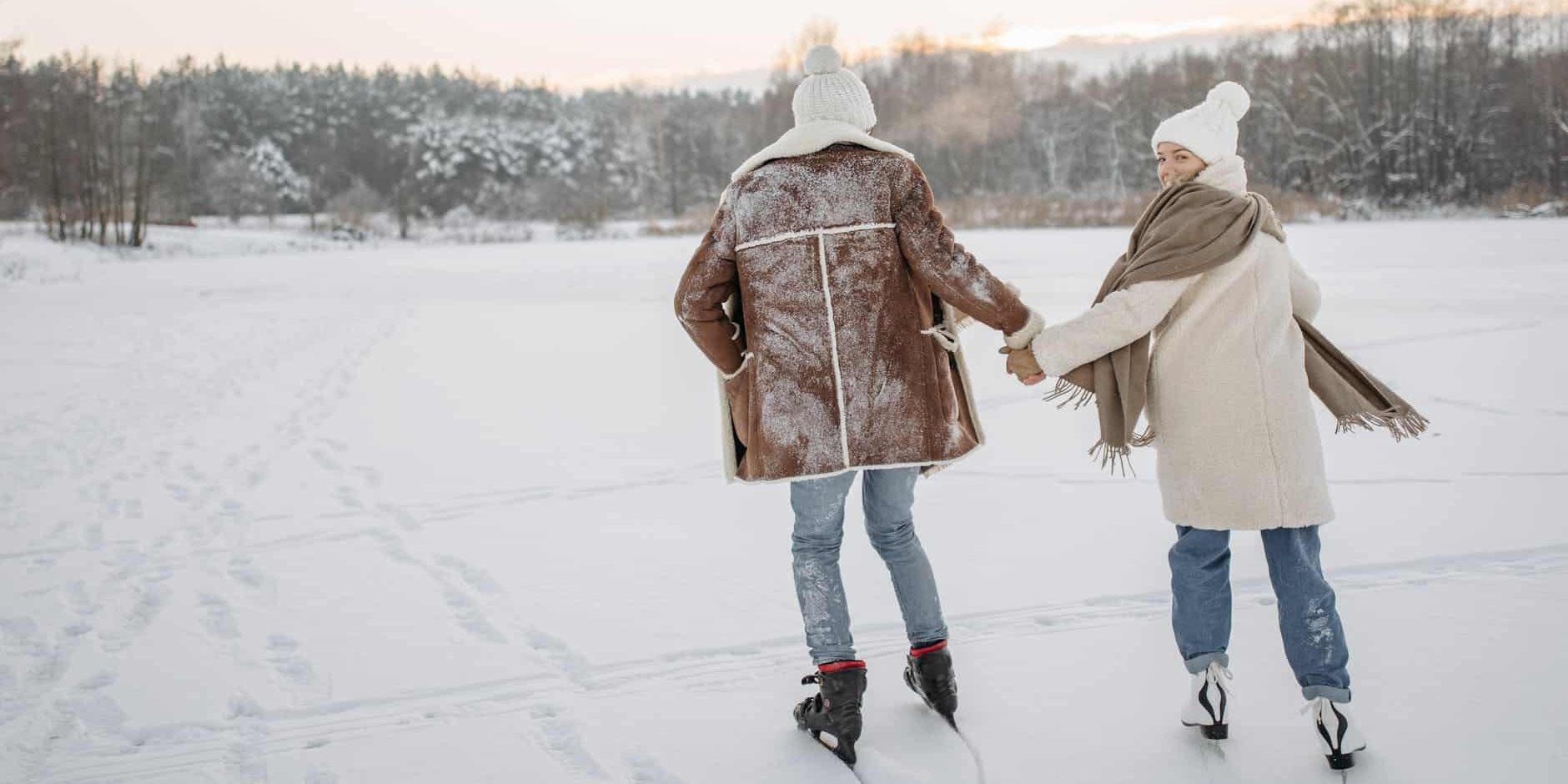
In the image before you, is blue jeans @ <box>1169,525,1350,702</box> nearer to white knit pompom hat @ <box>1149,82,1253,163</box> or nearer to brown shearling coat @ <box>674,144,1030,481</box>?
brown shearling coat @ <box>674,144,1030,481</box>

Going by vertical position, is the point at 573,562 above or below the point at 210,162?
below

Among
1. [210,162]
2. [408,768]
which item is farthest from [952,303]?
[210,162]

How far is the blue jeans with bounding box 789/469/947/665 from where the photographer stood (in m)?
2.88

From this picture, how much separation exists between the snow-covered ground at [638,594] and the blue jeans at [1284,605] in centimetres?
22

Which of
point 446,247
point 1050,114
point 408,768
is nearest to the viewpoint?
point 408,768

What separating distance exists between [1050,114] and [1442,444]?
5035cm

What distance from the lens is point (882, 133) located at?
4850 cm

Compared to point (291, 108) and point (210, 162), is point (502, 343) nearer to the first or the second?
point (210, 162)

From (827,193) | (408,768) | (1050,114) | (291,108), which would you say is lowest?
(408,768)

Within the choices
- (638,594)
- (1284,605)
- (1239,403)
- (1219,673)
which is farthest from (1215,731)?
(638,594)

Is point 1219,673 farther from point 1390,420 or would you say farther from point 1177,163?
point 1177,163

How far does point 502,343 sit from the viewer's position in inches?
442

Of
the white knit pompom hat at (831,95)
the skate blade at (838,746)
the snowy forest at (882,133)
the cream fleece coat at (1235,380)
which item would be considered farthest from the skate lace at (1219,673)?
the snowy forest at (882,133)

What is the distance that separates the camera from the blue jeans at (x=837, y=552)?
2875mm
